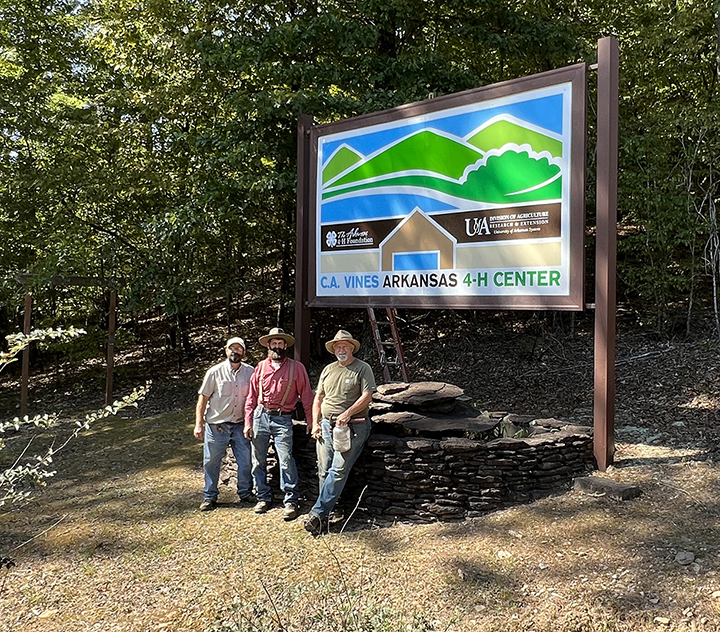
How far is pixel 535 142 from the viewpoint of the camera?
6.06 m

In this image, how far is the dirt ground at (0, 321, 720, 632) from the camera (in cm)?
400

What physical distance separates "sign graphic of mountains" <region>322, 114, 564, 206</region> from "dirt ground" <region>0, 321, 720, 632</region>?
8.83 ft

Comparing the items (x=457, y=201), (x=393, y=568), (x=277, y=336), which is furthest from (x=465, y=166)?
(x=393, y=568)

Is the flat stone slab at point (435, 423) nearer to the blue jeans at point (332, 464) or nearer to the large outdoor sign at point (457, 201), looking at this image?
the blue jeans at point (332, 464)

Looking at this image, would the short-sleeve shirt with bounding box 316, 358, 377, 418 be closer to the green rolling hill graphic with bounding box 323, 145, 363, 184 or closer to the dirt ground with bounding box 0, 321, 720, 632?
the dirt ground with bounding box 0, 321, 720, 632

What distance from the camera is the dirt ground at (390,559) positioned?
400cm

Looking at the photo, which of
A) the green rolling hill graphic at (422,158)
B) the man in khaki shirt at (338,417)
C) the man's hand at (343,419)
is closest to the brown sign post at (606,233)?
the green rolling hill graphic at (422,158)

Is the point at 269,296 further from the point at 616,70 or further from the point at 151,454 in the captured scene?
the point at 616,70

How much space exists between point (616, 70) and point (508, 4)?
7.00 metres

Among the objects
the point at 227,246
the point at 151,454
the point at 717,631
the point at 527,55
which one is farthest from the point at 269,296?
the point at 717,631

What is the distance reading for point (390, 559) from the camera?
4945 millimetres

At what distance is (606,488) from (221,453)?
3.44m

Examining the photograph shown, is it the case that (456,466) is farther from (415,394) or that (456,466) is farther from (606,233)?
(606,233)

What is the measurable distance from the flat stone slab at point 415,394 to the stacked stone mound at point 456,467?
11.6 inches
